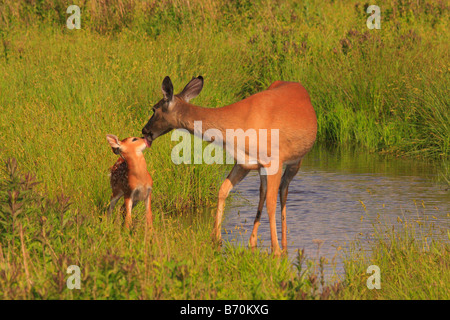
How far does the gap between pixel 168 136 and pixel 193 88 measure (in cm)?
254

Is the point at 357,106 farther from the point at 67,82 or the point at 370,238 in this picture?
the point at 370,238

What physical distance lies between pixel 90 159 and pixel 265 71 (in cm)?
730

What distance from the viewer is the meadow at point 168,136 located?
602 cm

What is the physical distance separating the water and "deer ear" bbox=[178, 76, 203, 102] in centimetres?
144

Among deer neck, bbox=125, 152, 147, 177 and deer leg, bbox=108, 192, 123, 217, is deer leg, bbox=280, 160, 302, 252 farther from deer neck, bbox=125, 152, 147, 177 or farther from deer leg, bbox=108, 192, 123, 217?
deer leg, bbox=108, 192, 123, 217

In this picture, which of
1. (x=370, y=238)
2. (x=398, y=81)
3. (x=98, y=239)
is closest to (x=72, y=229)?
(x=98, y=239)

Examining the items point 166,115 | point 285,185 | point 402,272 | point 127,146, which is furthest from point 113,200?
point 402,272

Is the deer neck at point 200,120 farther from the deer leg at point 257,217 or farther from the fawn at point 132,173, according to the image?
the deer leg at point 257,217

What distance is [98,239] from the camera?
7023 mm

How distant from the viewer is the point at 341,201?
1024 cm

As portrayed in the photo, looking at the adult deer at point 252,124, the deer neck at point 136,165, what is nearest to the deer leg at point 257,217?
the adult deer at point 252,124

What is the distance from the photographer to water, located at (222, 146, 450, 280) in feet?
28.3

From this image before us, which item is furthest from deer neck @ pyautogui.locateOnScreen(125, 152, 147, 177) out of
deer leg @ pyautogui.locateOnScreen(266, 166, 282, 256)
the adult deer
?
deer leg @ pyautogui.locateOnScreen(266, 166, 282, 256)

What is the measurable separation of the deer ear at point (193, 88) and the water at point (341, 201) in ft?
4.72
